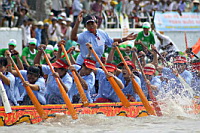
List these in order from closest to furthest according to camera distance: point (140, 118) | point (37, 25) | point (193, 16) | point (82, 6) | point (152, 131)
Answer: point (152, 131) < point (140, 118) < point (37, 25) < point (82, 6) < point (193, 16)

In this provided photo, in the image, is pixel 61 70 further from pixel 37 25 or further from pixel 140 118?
pixel 37 25

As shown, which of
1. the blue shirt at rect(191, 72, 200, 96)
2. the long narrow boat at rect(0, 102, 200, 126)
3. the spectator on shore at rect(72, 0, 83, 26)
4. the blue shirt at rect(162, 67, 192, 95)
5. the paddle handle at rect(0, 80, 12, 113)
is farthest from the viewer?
the spectator on shore at rect(72, 0, 83, 26)

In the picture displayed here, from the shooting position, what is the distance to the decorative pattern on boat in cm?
701

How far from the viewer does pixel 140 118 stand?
25.5 feet

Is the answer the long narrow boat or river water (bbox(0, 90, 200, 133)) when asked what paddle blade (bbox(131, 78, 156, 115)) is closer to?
the long narrow boat

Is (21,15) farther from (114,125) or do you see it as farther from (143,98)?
(114,125)

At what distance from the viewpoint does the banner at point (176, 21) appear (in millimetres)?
14695

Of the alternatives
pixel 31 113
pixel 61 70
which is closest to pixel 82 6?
pixel 61 70

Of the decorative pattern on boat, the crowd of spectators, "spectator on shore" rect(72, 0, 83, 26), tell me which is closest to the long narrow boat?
the decorative pattern on boat

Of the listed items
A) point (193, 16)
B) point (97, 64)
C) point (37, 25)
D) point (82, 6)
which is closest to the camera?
Result: point (97, 64)

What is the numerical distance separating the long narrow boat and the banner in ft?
22.8

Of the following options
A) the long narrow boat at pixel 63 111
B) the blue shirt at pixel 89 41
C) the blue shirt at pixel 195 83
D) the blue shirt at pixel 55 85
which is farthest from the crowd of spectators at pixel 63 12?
the long narrow boat at pixel 63 111

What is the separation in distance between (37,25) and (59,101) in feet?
18.2

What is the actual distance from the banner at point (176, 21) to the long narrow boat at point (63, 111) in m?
6.96
